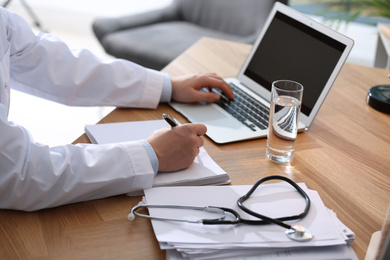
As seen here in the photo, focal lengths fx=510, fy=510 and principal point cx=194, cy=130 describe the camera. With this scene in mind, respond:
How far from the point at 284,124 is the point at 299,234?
35 centimetres

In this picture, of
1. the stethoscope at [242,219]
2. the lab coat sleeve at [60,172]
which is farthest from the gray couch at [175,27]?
the stethoscope at [242,219]

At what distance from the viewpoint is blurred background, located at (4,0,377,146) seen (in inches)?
111

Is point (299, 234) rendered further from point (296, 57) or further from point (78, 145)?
point (296, 57)

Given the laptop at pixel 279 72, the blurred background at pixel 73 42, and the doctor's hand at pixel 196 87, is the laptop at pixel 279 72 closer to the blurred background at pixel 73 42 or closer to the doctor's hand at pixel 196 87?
the doctor's hand at pixel 196 87

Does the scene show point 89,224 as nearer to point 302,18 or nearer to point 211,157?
point 211,157

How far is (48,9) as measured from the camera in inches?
176

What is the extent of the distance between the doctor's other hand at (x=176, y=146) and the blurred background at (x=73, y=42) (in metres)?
1.60

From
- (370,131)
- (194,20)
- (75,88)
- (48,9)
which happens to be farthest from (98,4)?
(370,131)

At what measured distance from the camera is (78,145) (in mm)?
1039

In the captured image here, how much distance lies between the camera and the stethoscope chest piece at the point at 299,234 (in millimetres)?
865

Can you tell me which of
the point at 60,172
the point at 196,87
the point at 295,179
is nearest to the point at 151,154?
the point at 60,172

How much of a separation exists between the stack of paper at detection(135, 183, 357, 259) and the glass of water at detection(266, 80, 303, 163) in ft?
0.59

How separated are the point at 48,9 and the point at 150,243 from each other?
13.1ft

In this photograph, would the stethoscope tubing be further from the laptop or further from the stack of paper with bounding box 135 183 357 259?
the laptop
